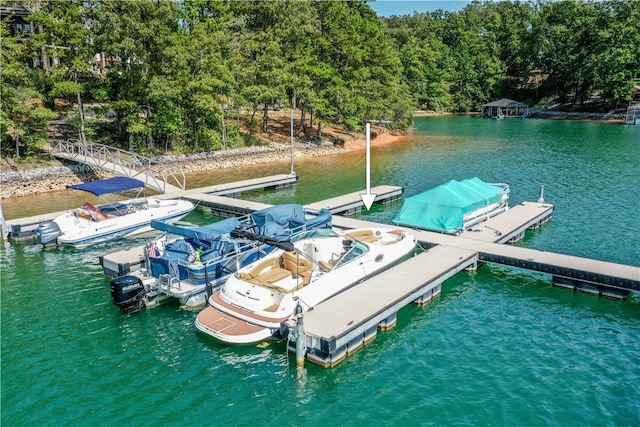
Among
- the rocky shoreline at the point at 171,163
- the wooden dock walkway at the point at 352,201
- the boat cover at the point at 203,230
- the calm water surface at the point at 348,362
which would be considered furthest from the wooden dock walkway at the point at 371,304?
the rocky shoreline at the point at 171,163

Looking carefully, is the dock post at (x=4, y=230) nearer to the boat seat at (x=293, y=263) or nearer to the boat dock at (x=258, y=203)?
the boat dock at (x=258, y=203)

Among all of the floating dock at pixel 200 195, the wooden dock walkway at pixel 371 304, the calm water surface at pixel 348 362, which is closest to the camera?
the calm water surface at pixel 348 362

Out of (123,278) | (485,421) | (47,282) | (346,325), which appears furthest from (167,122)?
(485,421)

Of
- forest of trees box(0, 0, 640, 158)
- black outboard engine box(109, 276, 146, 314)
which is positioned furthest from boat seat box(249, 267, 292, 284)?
forest of trees box(0, 0, 640, 158)

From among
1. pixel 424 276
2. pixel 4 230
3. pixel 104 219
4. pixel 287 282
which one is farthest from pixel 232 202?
pixel 424 276

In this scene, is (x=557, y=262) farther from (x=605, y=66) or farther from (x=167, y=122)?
(x=605, y=66)

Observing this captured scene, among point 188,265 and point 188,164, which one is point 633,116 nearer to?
point 188,164
